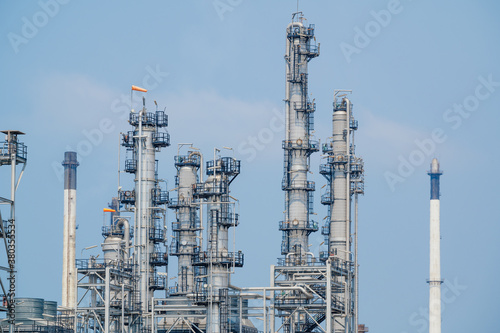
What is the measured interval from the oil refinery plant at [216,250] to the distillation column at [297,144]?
7cm

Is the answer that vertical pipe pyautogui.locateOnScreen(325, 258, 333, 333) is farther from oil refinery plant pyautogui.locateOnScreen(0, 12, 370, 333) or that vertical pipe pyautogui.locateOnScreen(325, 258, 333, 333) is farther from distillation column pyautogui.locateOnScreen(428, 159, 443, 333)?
distillation column pyautogui.locateOnScreen(428, 159, 443, 333)

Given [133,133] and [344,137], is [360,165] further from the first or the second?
[133,133]

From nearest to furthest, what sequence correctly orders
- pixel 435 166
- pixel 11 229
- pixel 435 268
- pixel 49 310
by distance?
pixel 11 229 < pixel 49 310 < pixel 435 268 < pixel 435 166

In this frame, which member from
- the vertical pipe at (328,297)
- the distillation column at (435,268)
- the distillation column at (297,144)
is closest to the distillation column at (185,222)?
the distillation column at (297,144)

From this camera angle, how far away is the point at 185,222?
91250mm

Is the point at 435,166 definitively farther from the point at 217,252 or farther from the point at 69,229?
the point at 217,252

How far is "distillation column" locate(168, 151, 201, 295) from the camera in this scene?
91250mm

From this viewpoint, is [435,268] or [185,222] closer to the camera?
[185,222]

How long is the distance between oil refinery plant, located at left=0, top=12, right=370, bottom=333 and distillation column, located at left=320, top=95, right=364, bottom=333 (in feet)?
0.30

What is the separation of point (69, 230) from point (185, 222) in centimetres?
3511

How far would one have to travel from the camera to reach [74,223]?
12531cm

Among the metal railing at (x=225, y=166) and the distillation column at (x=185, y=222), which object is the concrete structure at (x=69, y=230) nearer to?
the distillation column at (x=185, y=222)

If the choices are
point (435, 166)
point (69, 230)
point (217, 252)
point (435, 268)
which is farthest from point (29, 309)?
point (435, 166)

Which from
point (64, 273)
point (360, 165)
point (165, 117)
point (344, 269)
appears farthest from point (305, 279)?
point (64, 273)
